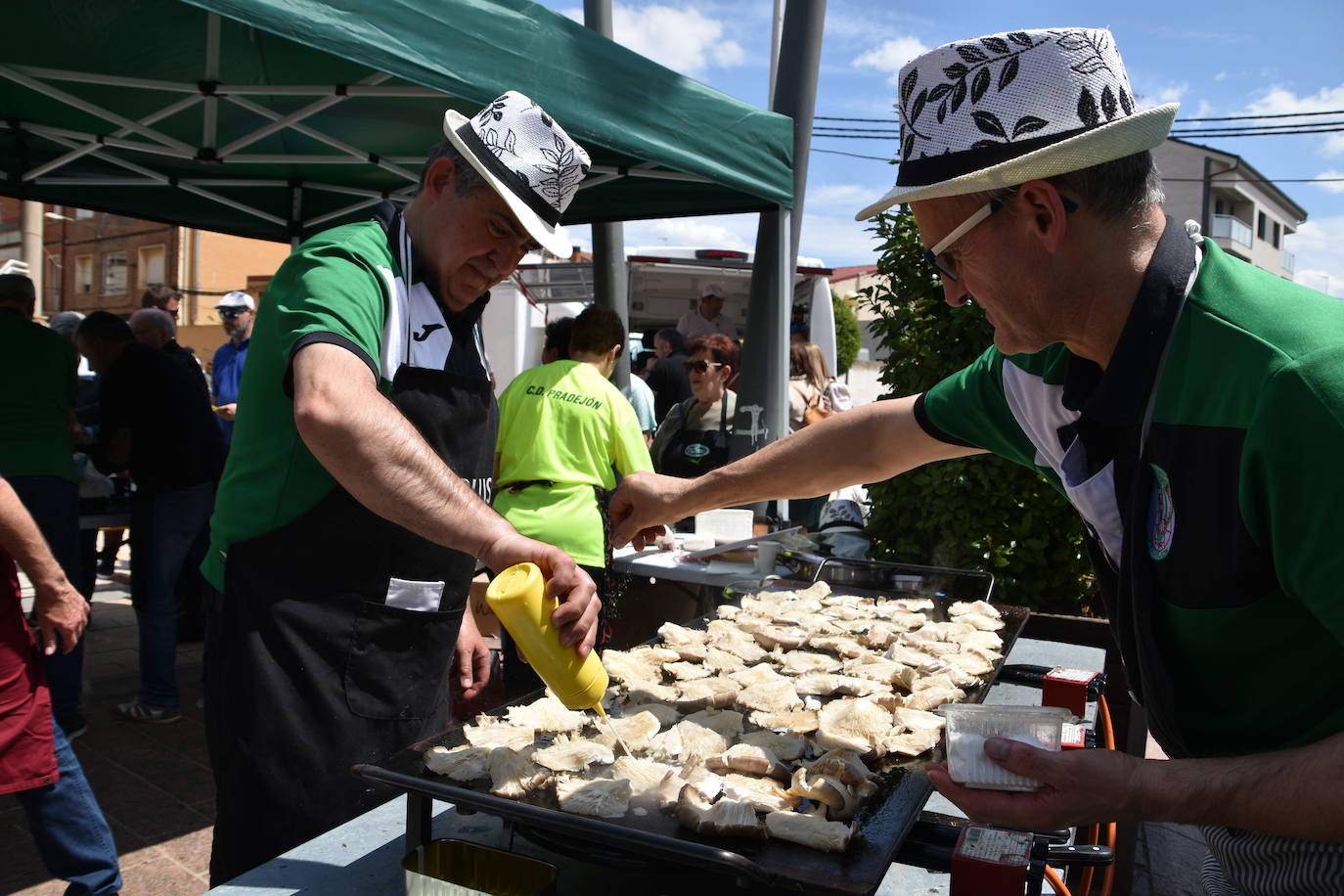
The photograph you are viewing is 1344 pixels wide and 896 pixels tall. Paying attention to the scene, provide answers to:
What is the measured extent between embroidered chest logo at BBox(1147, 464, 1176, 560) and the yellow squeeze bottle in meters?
0.85

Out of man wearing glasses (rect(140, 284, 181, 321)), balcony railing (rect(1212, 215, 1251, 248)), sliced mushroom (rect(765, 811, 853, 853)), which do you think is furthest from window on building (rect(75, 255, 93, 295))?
balcony railing (rect(1212, 215, 1251, 248))

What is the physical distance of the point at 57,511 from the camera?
425cm

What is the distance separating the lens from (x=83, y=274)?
3170 centimetres

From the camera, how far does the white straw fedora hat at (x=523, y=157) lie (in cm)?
192

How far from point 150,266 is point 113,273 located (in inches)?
77.5

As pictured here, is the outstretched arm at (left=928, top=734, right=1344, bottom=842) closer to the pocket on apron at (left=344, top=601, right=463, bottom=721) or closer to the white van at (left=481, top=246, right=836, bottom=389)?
the pocket on apron at (left=344, top=601, right=463, bottom=721)

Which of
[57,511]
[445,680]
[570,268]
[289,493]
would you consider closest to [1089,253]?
[289,493]

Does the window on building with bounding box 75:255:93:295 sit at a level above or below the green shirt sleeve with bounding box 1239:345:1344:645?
above

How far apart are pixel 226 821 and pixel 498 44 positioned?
8.94 feet

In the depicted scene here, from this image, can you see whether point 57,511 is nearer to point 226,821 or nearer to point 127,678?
point 127,678

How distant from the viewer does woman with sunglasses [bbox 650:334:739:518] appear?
19.9ft

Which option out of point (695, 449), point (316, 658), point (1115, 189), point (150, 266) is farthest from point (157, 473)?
point (150, 266)

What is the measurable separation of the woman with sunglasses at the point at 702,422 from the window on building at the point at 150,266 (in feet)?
93.8

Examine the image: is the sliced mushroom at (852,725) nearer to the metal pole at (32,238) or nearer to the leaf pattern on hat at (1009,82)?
the leaf pattern on hat at (1009,82)
